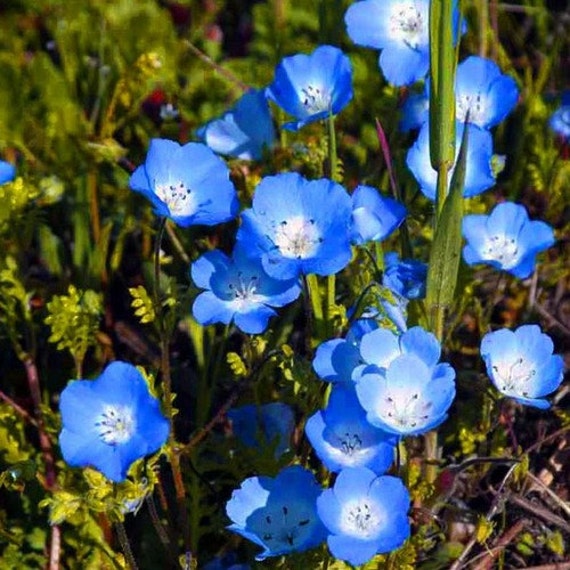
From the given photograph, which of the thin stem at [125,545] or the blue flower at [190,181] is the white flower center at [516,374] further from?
the thin stem at [125,545]

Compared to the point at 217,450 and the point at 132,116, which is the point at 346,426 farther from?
the point at 132,116

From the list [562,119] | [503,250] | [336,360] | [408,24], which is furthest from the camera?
[562,119]

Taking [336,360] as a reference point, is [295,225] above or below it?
above

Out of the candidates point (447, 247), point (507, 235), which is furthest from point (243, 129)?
point (447, 247)

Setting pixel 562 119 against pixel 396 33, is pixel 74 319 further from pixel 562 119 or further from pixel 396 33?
pixel 562 119

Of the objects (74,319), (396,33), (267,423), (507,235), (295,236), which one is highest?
(396,33)

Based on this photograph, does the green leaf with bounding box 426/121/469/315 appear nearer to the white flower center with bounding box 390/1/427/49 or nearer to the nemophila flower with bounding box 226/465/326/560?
the nemophila flower with bounding box 226/465/326/560

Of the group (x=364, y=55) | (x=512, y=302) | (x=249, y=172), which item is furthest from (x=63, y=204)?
(x=512, y=302)

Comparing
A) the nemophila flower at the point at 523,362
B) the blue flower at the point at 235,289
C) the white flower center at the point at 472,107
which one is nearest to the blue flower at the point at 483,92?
the white flower center at the point at 472,107
